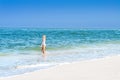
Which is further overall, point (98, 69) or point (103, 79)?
point (98, 69)

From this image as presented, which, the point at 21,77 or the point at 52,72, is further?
the point at 52,72

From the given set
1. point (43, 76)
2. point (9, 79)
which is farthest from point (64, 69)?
point (9, 79)

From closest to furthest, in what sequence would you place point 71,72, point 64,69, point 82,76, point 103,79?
point 103,79, point 82,76, point 71,72, point 64,69

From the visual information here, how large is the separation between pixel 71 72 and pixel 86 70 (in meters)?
0.61

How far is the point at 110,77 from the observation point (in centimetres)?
830

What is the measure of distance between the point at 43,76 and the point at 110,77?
77.7 inches

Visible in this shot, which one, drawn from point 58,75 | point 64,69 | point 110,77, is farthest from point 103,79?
point 64,69

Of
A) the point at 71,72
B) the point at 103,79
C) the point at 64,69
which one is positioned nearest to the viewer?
the point at 103,79

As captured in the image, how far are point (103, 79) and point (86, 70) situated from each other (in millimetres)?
1755

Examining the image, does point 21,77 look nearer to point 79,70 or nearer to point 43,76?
point 43,76

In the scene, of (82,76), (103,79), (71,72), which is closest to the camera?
(103,79)

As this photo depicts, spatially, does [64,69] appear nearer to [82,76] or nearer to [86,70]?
[86,70]

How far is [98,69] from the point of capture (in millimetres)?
9961

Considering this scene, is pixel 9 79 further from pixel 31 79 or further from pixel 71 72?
pixel 71 72
